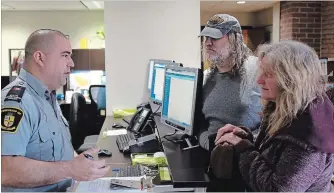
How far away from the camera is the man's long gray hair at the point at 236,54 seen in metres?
2.01

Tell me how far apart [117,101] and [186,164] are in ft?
Answer: 8.77

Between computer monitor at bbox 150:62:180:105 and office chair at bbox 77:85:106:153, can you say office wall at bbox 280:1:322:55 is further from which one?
computer monitor at bbox 150:62:180:105

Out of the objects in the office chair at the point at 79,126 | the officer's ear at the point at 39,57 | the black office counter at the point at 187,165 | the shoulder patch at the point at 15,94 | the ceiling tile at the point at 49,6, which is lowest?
the office chair at the point at 79,126

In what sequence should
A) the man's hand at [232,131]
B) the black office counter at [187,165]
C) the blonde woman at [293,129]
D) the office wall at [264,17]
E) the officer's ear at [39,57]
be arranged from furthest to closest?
the office wall at [264,17] < the officer's ear at [39,57] < the man's hand at [232,131] < the black office counter at [187,165] < the blonde woman at [293,129]

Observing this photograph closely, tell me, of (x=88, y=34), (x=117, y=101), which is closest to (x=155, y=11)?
(x=117, y=101)

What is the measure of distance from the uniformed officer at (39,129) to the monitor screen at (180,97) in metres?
0.53

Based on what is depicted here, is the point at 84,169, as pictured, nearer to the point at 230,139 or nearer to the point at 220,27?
the point at 230,139

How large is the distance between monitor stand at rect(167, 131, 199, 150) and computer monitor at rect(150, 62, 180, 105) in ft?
4.25

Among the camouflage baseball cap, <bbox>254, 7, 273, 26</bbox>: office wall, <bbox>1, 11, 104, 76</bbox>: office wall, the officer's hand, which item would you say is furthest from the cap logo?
<bbox>254, 7, 273, 26</bbox>: office wall

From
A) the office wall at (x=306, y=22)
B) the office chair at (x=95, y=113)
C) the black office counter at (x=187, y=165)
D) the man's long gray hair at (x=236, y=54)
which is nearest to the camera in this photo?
the black office counter at (x=187, y=165)

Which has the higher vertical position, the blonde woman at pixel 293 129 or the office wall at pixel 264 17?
the office wall at pixel 264 17

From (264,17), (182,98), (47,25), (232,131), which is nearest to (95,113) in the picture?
(182,98)

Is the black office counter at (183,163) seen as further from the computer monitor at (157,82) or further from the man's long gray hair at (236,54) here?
the computer monitor at (157,82)

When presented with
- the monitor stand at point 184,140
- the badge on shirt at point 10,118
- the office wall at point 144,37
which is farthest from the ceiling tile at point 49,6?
the badge on shirt at point 10,118
